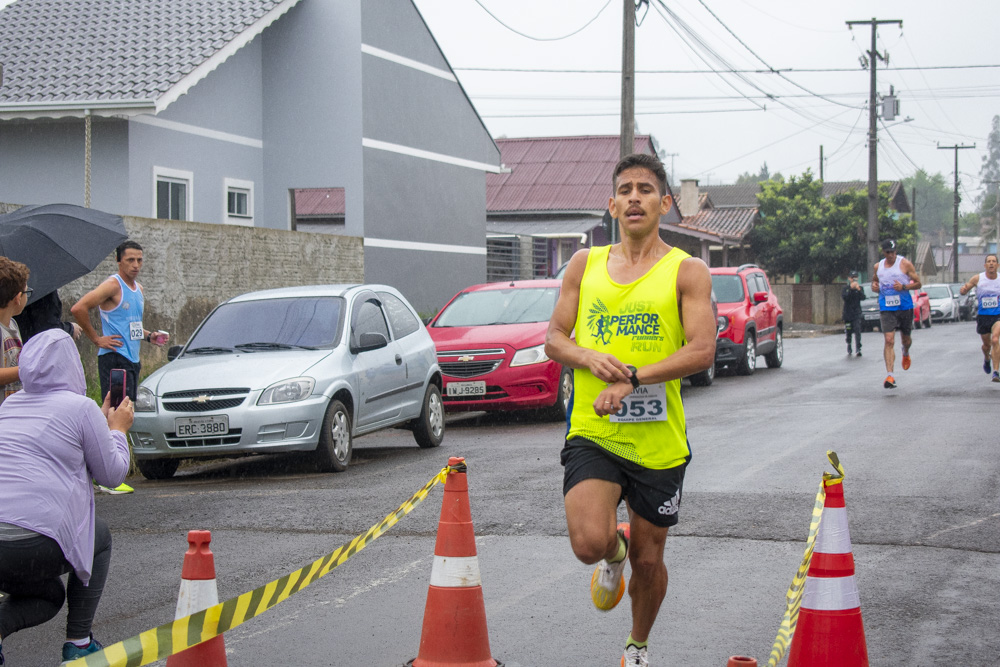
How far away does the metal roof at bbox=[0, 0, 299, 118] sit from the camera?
727 inches

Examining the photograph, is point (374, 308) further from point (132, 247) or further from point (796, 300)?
point (796, 300)

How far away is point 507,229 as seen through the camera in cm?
3938

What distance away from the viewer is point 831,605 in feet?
14.3

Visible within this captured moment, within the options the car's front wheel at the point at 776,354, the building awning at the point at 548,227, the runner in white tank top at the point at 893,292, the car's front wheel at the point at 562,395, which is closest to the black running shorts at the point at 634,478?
the car's front wheel at the point at 562,395

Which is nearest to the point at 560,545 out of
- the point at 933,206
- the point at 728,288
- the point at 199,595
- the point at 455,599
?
the point at 455,599

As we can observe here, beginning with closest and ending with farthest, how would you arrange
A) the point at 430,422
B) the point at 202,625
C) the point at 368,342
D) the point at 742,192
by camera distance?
the point at 202,625 < the point at 368,342 < the point at 430,422 < the point at 742,192

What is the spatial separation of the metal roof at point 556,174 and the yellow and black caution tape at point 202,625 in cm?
3394

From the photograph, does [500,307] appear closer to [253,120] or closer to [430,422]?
[430,422]

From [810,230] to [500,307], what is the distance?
3538 cm

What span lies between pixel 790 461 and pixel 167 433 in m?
5.18

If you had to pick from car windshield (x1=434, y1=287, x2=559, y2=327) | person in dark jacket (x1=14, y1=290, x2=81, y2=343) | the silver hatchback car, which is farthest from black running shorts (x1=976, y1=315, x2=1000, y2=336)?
person in dark jacket (x1=14, y1=290, x2=81, y2=343)

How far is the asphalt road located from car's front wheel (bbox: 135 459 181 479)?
0.13m

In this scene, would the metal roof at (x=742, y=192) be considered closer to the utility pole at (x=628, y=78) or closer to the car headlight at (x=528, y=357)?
the utility pole at (x=628, y=78)

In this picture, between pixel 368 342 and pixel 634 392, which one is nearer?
pixel 634 392
